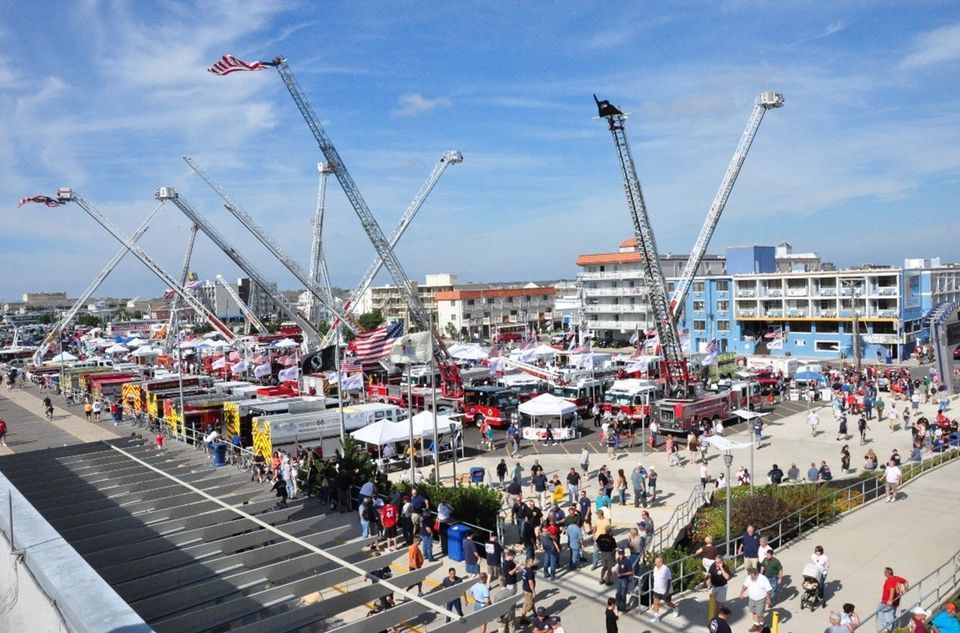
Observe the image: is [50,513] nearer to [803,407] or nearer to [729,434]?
[729,434]

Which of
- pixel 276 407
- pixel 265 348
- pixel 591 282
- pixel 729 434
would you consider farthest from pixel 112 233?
pixel 729 434

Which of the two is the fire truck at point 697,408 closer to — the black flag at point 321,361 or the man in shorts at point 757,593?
the black flag at point 321,361

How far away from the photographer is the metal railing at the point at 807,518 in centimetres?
1450

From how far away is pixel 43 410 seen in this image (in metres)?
43.2

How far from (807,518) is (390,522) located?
10355 mm

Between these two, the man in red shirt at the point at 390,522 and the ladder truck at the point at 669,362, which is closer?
the man in red shirt at the point at 390,522

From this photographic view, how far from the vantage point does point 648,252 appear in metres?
44.1

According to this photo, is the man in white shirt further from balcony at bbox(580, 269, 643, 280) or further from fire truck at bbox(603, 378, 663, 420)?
balcony at bbox(580, 269, 643, 280)

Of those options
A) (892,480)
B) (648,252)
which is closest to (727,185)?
(648,252)

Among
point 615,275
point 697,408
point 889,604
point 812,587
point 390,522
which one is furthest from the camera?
point 615,275

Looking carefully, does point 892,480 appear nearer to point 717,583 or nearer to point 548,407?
point 717,583

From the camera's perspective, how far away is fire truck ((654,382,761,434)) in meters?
32.8

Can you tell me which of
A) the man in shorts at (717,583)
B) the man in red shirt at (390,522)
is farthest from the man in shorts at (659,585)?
Result: the man in red shirt at (390,522)

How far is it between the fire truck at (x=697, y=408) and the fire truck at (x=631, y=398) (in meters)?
0.75
